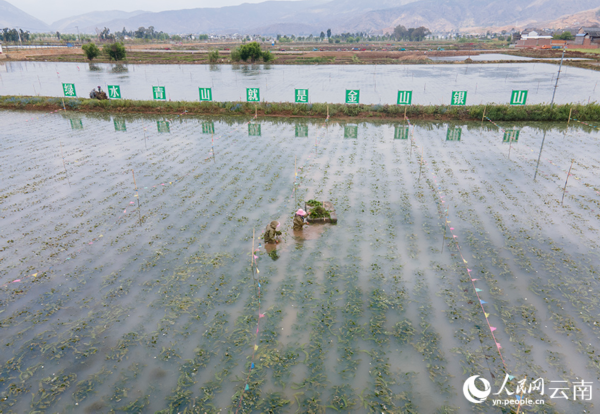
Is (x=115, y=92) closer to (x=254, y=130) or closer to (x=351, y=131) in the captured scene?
(x=254, y=130)

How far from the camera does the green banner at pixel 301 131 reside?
1145 inches

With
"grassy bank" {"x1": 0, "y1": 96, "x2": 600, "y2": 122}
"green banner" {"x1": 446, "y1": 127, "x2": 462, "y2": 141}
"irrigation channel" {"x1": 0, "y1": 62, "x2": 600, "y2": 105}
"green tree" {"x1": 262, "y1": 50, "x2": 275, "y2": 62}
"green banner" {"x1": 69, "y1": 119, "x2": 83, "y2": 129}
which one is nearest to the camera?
"green banner" {"x1": 446, "y1": 127, "x2": 462, "y2": 141}

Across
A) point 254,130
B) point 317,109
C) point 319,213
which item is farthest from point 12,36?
point 319,213

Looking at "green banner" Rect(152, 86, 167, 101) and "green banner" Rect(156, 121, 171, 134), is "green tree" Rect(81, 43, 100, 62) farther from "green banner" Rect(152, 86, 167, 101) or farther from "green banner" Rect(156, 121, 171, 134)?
"green banner" Rect(156, 121, 171, 134)

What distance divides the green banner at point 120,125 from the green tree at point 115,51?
2858 inches

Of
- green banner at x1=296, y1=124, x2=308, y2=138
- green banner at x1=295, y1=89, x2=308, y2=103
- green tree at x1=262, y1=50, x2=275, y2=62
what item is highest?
green tree at x1=262, y1=50, x2=275, y2=62

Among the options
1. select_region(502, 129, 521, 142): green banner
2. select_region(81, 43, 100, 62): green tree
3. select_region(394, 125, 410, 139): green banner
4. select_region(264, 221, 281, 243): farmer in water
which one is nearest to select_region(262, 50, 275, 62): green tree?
select_region(81, 43, 100, 62): green tree

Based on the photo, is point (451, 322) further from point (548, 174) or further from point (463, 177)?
point (548, 174)

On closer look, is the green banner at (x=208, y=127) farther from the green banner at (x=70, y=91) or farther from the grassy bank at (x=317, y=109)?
the green banner at (x=70, y=91)

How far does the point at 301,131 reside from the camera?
99.8ft

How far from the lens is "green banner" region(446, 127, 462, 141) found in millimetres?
27844

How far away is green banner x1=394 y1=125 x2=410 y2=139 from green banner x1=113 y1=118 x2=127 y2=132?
22.3 metres

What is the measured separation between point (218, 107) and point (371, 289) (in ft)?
99.8

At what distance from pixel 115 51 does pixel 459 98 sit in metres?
90.9
